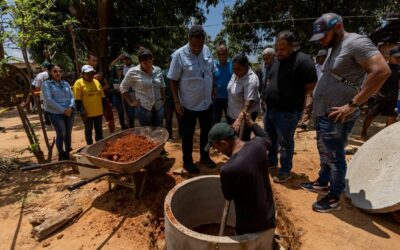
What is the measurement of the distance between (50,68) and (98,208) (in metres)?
2.56

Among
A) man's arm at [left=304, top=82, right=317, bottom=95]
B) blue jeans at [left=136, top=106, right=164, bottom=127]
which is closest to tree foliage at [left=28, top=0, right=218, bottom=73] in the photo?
blue jeans at [left=136, top=106, right=164, bottom=127]

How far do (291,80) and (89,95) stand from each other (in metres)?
3.36

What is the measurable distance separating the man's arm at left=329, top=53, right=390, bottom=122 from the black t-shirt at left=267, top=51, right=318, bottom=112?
0.75 metres

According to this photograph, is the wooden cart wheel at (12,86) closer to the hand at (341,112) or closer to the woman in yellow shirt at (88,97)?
the woman in yellow shirt at (88,97)

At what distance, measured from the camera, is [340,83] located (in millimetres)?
2604

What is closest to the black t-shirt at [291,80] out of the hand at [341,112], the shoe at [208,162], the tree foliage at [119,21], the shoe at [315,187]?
the hand at [341,112]

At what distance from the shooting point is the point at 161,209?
3.47 metres

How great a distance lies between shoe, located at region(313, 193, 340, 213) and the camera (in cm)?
299

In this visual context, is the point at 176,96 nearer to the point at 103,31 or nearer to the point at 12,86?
the point at 12,86

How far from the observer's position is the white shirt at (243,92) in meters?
3.59

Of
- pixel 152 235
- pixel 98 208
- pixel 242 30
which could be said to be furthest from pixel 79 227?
pixel 242 30

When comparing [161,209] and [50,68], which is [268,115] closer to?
[161,209]

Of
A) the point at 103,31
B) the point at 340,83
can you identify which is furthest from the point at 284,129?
the point at 103,31

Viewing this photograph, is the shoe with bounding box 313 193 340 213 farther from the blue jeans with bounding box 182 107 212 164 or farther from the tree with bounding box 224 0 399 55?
the tree with bounding box 224 0 399 55
